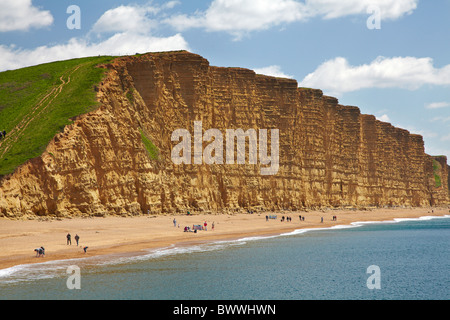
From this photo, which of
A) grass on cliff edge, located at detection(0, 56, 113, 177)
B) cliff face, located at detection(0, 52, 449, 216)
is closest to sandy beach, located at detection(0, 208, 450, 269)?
cliff face, located at detection(0, 52, 449, 216)

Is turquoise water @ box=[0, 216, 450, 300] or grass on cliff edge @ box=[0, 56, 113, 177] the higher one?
grass on cliff edge @ box=[0, 56, 113, 177]

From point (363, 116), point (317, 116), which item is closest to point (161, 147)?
point (317, 116)

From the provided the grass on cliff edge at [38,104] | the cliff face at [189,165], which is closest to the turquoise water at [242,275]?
the cliff face at [189,165]

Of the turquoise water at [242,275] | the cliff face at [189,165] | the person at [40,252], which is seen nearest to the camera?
the turquoise water at [242,275]

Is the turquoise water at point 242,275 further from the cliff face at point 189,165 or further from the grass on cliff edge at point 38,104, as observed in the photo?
the grass on cliff edge at point 38,104

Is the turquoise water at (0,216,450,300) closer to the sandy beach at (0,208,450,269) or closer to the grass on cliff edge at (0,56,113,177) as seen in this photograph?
the sandy beach at (0,208,450,269)

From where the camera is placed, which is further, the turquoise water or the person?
the person
